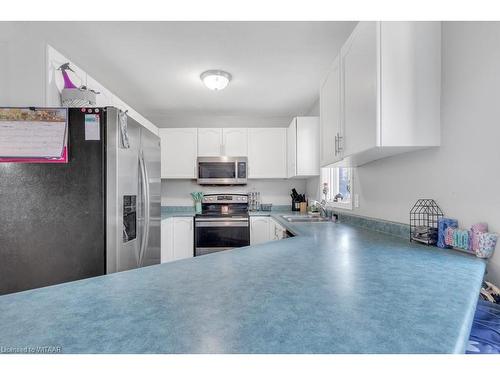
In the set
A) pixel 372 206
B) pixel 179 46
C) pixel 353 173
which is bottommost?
pixel 372 206

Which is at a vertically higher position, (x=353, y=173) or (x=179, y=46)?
(x=179, y=46)

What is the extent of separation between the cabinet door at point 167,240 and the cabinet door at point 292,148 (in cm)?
175

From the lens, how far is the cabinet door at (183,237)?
136 inches

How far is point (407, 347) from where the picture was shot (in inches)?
18.7

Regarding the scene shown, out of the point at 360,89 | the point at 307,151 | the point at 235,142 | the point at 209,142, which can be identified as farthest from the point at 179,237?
the point at 360,89

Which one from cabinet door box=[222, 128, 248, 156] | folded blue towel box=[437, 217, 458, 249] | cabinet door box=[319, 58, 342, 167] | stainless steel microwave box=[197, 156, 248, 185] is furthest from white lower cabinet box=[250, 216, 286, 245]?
folded blue towel box=[437, 217, 458, 249]

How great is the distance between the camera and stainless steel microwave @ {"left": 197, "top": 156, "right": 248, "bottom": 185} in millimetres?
3793

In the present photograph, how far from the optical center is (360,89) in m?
1.44

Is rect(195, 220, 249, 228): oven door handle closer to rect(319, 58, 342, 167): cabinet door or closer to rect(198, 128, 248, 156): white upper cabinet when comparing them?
rect(198, 128, 248, 156): white upper cabinet

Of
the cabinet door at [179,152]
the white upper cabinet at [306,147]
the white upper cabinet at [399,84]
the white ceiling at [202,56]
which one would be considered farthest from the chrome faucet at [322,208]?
the cabinet door at [179,152]

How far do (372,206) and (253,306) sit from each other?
67.3 inches

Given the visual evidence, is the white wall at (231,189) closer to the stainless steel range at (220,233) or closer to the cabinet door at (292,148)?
→ the cabinet door at (292,148)

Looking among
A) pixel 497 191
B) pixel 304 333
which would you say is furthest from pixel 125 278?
pixel 497 191

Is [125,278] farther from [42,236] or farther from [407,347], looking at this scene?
[42,236]
